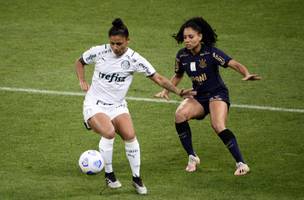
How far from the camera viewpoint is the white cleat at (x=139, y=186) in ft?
38.0

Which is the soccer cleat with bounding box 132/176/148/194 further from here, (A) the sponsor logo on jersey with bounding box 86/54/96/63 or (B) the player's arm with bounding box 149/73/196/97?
(A) the sponsor logo on jersey with bounding box 86/54/96/63

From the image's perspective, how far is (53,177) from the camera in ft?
40.3

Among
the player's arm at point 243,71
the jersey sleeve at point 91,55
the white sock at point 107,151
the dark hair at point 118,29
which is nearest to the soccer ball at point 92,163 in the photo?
the white sock at point 107,151

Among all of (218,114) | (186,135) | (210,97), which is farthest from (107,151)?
(210,97)

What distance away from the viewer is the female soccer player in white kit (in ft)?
38.5

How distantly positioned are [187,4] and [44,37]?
4133 millimetres

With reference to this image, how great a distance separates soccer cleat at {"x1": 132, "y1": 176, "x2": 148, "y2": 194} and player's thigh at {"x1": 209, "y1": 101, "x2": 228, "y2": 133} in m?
1.67

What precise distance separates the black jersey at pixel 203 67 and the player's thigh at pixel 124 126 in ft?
5.09

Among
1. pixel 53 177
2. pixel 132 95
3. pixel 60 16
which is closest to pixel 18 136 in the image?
pixel 53 177

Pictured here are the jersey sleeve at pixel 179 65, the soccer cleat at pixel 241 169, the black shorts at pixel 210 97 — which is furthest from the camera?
the jersey sleeve at pixel 179 65

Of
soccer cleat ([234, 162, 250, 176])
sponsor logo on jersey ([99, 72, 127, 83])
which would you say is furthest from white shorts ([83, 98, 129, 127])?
soccer cleat ([234, 162, 250, 176])

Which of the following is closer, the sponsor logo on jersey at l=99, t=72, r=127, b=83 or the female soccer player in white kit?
the female soccer player in white kit

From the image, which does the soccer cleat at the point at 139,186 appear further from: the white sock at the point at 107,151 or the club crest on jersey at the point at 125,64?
the club crest on jersey at the point at 125,64

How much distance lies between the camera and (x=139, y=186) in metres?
11.6
